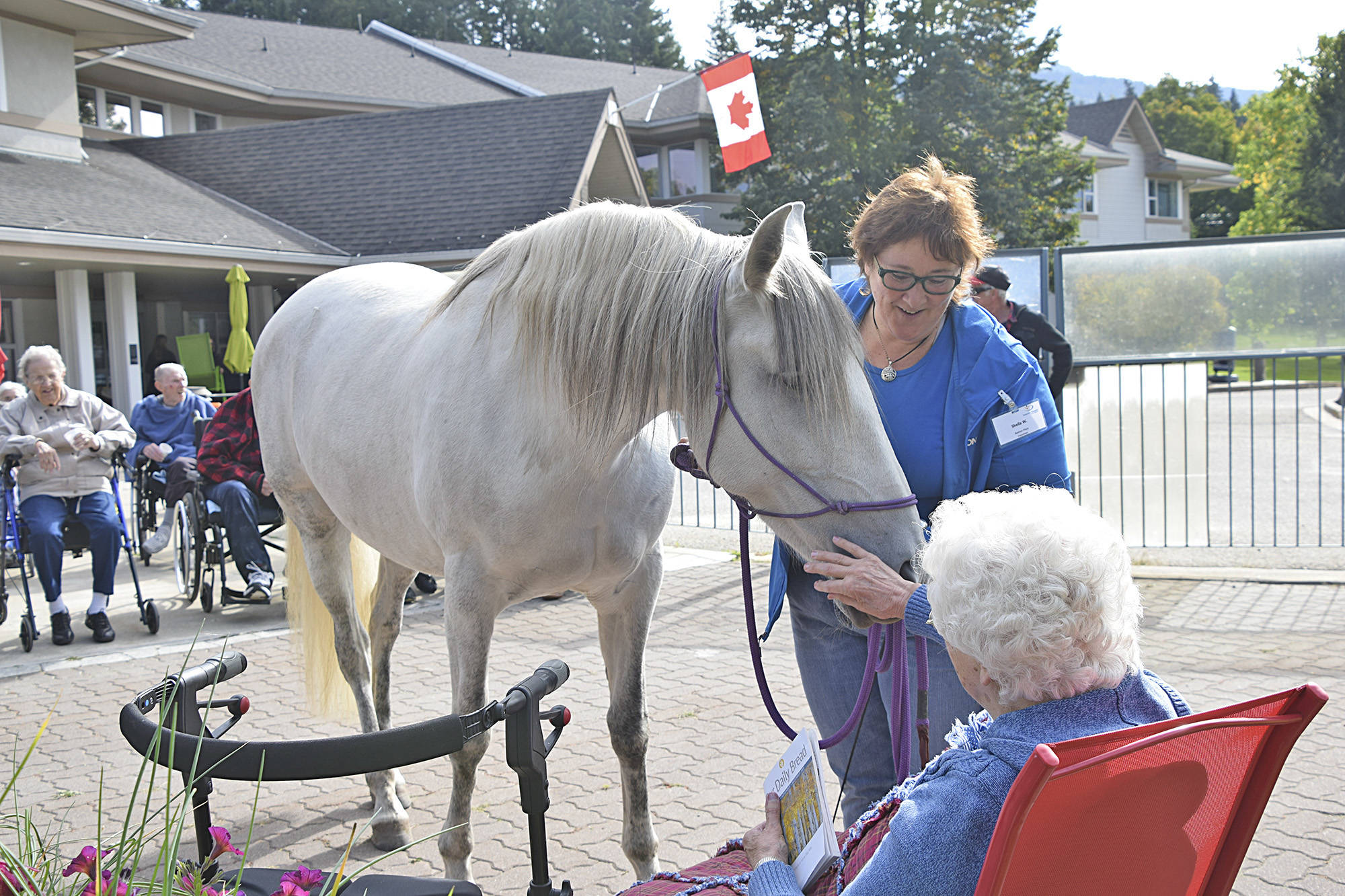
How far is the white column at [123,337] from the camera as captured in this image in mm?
14227

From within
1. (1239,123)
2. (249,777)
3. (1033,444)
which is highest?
(1239,123)

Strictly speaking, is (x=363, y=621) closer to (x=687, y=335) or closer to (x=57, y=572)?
(x=687, y=335)

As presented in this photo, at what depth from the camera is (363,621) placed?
4.17m

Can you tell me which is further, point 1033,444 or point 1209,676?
point 1209,676

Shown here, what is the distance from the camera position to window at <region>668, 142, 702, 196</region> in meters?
27.5

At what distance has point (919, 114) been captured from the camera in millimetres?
28766

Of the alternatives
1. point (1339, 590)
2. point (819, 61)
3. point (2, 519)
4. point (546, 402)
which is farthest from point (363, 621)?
point (819, 61)

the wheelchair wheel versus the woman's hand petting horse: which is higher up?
the woman's hand petting horse

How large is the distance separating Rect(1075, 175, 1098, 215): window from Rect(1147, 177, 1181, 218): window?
3473 mm

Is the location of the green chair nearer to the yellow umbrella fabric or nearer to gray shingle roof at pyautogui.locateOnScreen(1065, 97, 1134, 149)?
the yellow umbrella fabric

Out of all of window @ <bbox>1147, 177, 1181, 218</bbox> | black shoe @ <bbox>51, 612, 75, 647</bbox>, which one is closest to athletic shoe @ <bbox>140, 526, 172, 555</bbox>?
black shoe @ <bbox>51, 612, 75, 647</bbox>

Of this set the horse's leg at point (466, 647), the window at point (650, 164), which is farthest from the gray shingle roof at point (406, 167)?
the horse's leg at point (466, 647)

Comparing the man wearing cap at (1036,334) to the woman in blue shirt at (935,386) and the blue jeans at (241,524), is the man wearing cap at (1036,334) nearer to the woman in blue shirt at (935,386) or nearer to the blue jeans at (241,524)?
the woman in blue shirt at (935,386)

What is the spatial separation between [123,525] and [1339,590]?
7.62 metres
